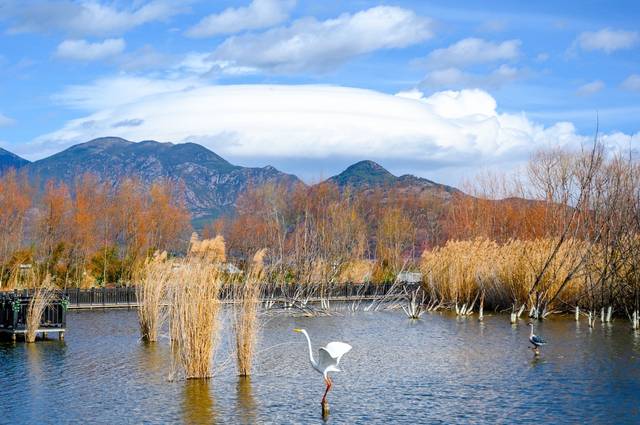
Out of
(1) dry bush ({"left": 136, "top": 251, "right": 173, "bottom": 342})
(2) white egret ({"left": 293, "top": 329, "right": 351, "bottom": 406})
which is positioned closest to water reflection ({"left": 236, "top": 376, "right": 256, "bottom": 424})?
(2) white egret ({"left": 293, "top": 329, "right": 351, "bottom": 406})

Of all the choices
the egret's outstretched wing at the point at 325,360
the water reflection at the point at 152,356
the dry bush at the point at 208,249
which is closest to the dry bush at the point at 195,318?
the dry bush at the point at 208,249

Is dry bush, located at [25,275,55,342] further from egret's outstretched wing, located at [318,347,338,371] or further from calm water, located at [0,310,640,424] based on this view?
egret's outstretched wing, located at [318,347,338,371]

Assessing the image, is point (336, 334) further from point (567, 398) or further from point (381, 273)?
point (381, 273)

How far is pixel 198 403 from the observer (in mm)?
13438

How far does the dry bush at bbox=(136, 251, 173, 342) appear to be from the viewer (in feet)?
68.8

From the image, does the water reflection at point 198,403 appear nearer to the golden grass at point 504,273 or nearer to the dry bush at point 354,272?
the golden grass at point 504,273

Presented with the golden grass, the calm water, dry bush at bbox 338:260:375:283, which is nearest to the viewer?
the calm water

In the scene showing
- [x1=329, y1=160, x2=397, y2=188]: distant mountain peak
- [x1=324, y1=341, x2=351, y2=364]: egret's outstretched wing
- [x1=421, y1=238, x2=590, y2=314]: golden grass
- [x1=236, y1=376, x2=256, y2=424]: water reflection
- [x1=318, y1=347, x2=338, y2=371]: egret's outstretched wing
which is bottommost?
[x1=236, y1=376, x2=256, y2=424]: water reflection

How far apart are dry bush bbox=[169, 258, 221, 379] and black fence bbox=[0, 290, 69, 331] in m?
9.09

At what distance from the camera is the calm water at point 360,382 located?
1274 centimetres

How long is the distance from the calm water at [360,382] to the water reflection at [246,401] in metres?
0.02

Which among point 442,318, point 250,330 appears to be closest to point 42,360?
point 250,330

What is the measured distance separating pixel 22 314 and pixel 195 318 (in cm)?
1072

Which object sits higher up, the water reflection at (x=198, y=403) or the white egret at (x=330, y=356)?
the white egret at (x=330, y=356)
